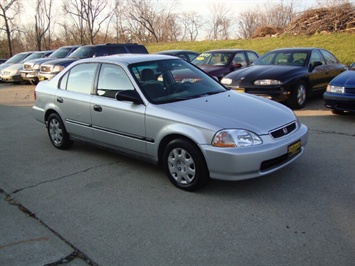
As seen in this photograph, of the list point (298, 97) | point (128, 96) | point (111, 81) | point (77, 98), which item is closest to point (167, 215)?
point (128, 96)

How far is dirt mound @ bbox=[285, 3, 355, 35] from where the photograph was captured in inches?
807

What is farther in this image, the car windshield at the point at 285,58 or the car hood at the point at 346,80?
the car windshield at the point at 285,58

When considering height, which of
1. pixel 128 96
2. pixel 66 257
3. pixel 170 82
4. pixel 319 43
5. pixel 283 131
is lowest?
pixel 66 257

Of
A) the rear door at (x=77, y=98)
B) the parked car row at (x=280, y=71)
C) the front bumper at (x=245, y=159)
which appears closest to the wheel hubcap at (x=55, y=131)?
the rear door at (x=77, y=98)

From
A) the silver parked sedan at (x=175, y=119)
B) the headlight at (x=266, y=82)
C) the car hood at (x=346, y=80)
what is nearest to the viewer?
the silver parked sedan at (x=175, y=119)

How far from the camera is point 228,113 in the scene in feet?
13.1

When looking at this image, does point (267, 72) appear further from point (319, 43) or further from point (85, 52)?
point (319, 43)

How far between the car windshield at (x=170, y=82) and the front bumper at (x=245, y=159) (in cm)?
106

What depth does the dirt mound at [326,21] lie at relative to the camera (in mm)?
20500

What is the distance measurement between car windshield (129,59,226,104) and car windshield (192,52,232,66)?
6.06m

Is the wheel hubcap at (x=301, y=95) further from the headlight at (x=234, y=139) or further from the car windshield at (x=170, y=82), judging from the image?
the headlight at (x=234, y=139)

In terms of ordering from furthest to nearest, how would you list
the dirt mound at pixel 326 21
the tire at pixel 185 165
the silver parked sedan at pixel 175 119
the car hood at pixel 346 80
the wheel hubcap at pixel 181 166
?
the dirt mound at pixel 326 21 < the car hood at pixel 346 80 < the wheel hubcap at pixel 181 166 < the tire at pixel 185 165 < the silver parked sedan at pixel 175 119

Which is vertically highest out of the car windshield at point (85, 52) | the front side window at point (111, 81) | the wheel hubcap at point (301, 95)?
the car windshield at point (85, 52)

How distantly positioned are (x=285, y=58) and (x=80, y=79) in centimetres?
592
